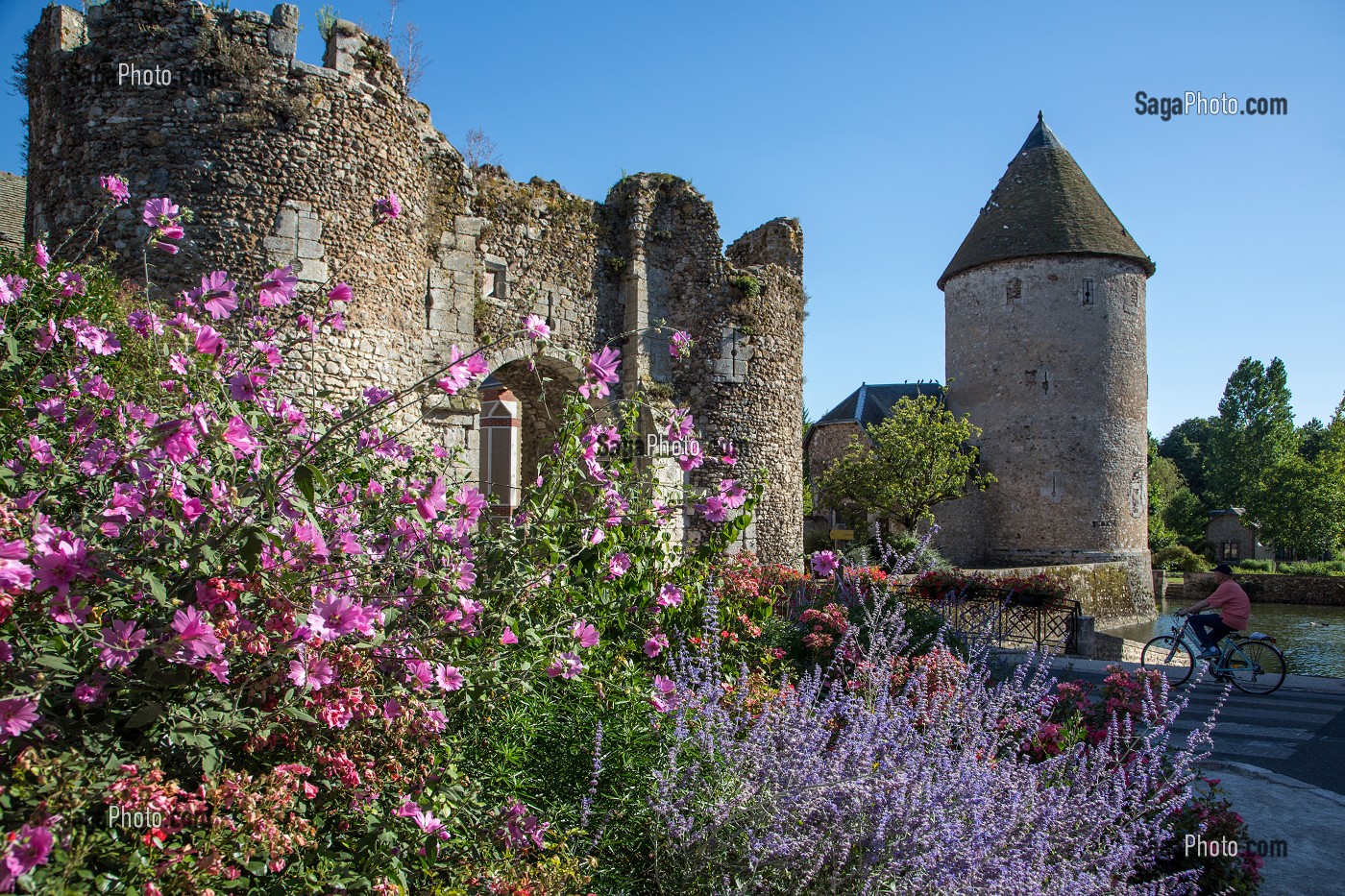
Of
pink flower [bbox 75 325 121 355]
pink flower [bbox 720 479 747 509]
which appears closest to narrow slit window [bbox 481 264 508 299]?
pink flower [bbox 720 479 747 509]

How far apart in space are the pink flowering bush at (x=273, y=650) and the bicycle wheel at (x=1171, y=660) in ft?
22.8

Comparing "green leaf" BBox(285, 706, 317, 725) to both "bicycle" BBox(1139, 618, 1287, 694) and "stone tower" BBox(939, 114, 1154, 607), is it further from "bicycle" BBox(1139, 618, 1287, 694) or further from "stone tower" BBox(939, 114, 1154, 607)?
"stone tower" BBox(939, 114, 1154, 607)

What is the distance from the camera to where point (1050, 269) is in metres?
24.3

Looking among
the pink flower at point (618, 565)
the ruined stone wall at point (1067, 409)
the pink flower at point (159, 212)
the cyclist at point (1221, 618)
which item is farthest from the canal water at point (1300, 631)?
the pink flower at point (159, 212)

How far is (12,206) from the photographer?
1499 cm

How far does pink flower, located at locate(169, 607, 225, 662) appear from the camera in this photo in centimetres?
169

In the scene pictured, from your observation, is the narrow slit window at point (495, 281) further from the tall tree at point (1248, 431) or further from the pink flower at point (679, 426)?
the tall tree at point (1248, 431)

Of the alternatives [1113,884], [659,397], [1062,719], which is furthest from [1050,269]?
[1113,884]

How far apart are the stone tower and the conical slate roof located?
0.04 metres

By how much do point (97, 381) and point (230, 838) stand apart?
1517 millimetres

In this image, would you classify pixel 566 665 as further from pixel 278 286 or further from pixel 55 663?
pixel 278 286

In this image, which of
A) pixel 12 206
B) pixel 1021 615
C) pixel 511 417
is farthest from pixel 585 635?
pixel 12 206

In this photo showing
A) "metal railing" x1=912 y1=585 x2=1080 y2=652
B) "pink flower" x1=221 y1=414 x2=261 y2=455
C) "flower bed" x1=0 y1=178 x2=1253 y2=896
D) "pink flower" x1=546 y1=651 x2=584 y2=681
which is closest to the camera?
"flower bed" x1=0 y1=178 x2=1253 y2=896

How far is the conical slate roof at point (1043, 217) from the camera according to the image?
2412cm
